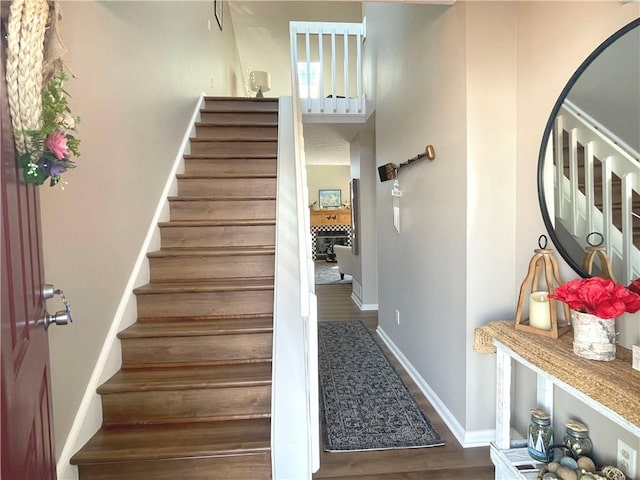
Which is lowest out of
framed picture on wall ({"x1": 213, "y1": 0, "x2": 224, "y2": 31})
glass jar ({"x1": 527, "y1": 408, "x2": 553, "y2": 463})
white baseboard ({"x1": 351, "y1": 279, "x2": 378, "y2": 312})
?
white baseboard ({"x1": 351, "y1": 279, "x2": 378, "y2": 312})

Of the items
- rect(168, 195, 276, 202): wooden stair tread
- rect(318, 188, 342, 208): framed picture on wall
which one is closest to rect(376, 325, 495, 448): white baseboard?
rect(168, 195, 276, 202): wooden stair tread

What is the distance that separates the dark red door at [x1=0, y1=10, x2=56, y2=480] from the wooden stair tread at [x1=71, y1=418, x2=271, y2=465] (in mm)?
528

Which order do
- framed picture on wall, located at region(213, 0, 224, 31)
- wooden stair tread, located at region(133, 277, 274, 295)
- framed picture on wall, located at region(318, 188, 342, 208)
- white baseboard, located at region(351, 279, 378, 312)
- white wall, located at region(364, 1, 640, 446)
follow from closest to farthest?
white wall, located at region(364, 1, 640, 446), wooden stair tread, located at region(133, 277, 274, 295), framed picture on wall, located at region(213, 0, 224, 31), white baseboard, located at region(351, 279, 378, 312), framed picture on wall, located at region(318, 188, 342, 208)

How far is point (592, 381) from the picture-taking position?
3.76 feet

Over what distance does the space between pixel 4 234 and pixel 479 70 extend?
6.52ft

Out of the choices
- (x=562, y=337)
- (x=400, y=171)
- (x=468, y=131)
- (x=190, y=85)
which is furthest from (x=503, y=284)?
(x=190, y=85)

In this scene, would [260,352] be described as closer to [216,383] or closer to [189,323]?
[216,383]

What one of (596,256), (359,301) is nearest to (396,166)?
(596,256)

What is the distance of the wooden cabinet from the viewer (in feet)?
30.2

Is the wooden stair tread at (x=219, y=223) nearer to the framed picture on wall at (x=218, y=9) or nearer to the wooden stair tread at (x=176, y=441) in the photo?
the wooden stair tread at (x=176, y=441)

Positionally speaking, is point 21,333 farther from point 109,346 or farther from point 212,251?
point 212,251

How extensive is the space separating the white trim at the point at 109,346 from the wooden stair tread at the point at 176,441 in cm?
5

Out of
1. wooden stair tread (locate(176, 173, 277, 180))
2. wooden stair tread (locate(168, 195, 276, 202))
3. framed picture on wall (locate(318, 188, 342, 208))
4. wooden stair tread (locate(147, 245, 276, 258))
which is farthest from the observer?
framed picture on wall (locate(318, 188, 342, 208))

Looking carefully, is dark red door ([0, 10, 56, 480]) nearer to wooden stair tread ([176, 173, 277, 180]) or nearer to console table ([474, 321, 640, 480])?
console table ([474, 321, 640, 480])
